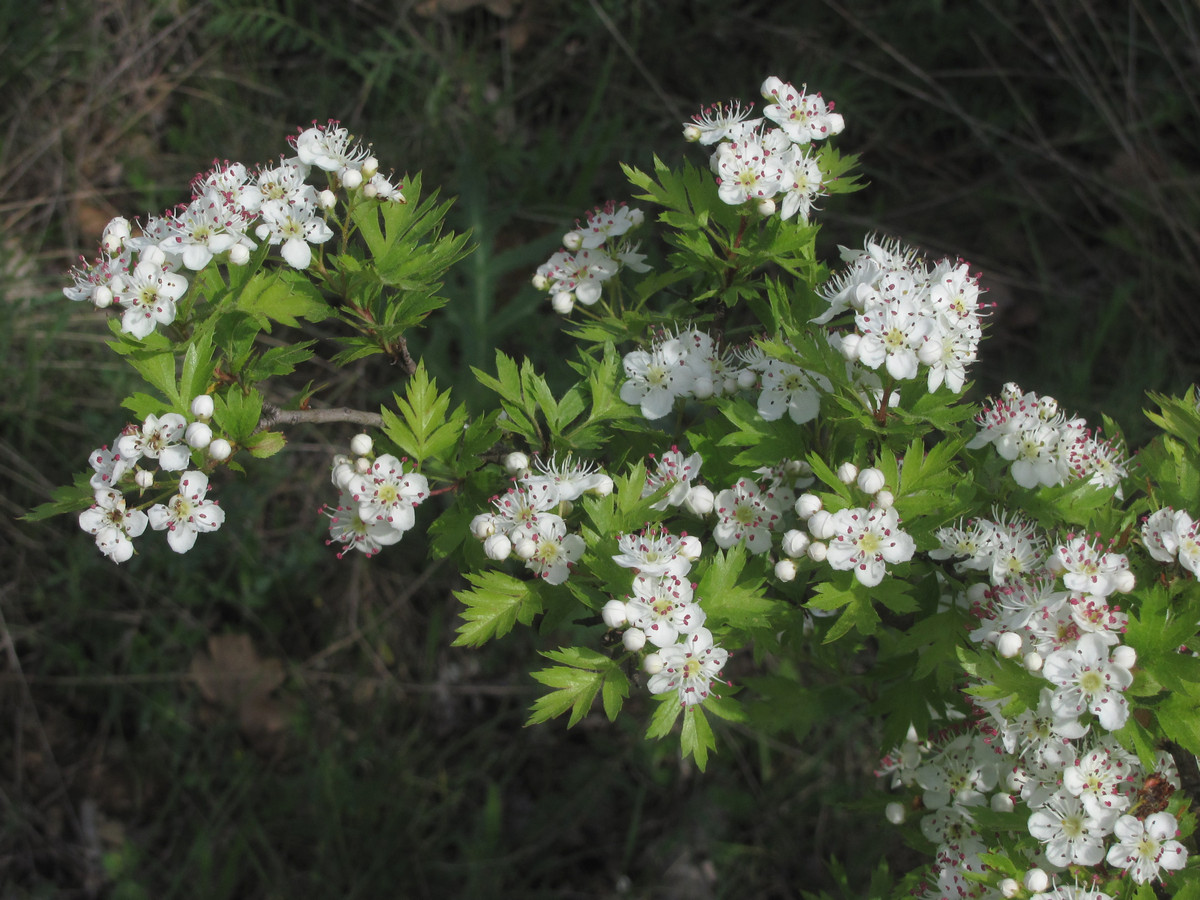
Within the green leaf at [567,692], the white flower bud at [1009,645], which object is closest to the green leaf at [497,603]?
the green leaf at [567,692]

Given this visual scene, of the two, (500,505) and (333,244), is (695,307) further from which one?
(333,244)

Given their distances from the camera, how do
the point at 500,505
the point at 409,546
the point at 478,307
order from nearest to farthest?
1. the point at 500,505
2. the point at 478,307
3. the point at 409,546

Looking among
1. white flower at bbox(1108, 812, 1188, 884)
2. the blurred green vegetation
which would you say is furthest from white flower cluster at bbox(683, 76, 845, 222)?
the blurred green vegetation

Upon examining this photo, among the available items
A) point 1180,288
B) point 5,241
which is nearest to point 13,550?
point 5,241

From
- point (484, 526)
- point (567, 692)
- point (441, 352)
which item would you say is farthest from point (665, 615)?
point (441, 352)

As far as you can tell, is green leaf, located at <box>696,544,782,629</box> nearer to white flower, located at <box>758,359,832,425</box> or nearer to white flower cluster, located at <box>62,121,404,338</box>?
white flower, located at <box>758,359,832,425</box>

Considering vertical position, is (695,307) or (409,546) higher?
(695,307)
